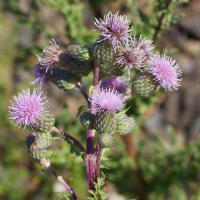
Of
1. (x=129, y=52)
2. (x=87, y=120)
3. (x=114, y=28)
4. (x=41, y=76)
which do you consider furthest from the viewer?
(x=41, y=76)

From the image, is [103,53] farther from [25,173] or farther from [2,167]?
[2,167]

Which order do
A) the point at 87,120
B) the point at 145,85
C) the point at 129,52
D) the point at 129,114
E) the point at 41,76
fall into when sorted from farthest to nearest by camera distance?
1. the point at 129,114
2. the point at 41,76
3. the point at 145,85
4. the point at 129,52
5. the point at 87,120

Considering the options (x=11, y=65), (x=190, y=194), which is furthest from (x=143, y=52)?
(x=11, y=65)

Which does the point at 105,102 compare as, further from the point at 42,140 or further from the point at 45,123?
the point at 42,140

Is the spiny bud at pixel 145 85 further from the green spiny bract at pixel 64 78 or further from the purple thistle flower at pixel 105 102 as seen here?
the green spiny bract at pixel 64 78

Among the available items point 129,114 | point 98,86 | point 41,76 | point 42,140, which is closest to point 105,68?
point 98,86

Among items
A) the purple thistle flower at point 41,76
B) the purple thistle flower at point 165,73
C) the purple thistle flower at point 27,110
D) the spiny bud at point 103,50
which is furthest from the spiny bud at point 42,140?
the purple thistle flower at point 165,73

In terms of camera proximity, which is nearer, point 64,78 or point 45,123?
point 45,123

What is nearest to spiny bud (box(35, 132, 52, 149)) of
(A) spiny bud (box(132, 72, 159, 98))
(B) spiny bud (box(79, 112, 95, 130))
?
(B) spiny bud (box(79, 112, 95, 130))
